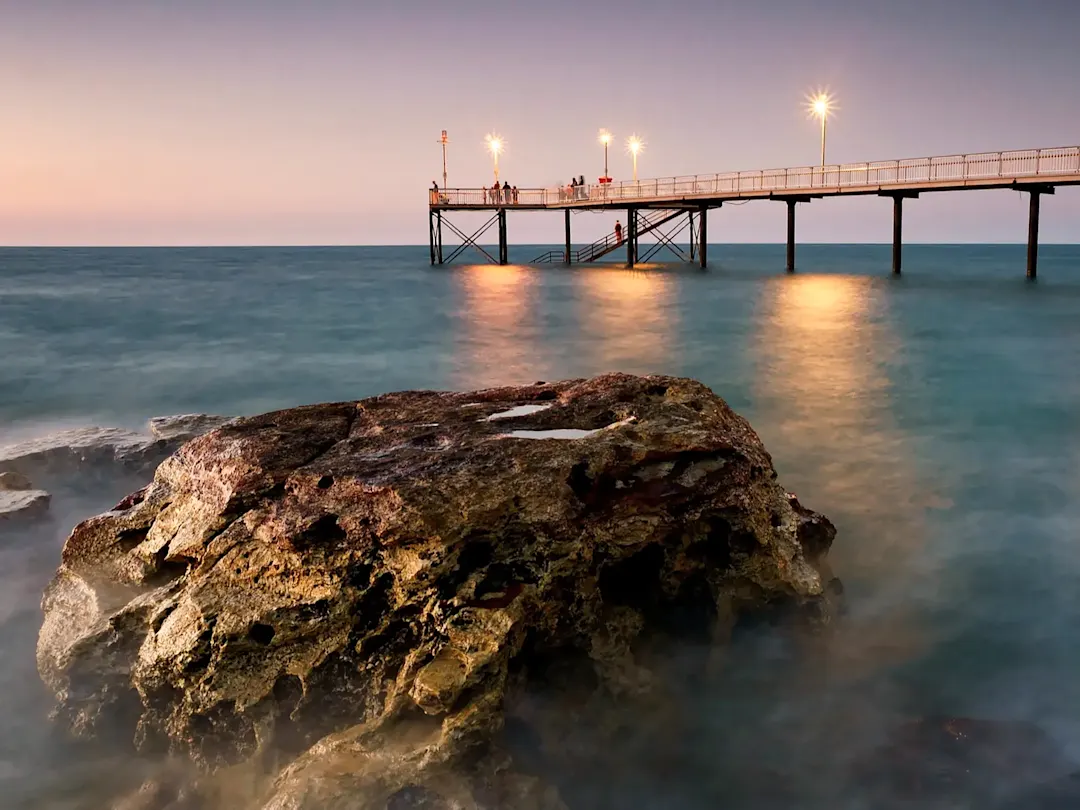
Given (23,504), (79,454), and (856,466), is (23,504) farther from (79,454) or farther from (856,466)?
(856,466)

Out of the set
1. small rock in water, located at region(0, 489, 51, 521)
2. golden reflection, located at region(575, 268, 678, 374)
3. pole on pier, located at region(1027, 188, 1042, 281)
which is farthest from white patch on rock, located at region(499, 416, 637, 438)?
pole on pier, located at region(1027, 188, 1042, 281)

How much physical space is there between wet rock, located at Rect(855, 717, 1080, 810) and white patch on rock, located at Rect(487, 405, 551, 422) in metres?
2.94

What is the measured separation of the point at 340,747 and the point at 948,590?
17.4 feet

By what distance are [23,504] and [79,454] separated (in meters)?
1.78

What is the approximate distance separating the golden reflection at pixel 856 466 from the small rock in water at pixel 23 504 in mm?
7088

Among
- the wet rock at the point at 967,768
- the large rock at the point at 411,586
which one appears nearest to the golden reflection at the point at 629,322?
the large rock at the point at 411,586

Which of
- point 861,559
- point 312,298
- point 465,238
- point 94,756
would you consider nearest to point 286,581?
point 94,756

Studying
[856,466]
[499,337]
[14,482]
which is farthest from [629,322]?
[14,482]

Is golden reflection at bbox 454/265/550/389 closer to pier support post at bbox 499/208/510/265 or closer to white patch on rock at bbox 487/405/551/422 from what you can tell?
pier support post at bbox 499/208/510/265

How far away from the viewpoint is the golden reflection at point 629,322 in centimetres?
2078

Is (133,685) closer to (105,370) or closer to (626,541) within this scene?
(626,541)

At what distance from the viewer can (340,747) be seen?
4.30 meters

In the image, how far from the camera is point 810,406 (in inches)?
567

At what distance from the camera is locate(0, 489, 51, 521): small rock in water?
313 inches
